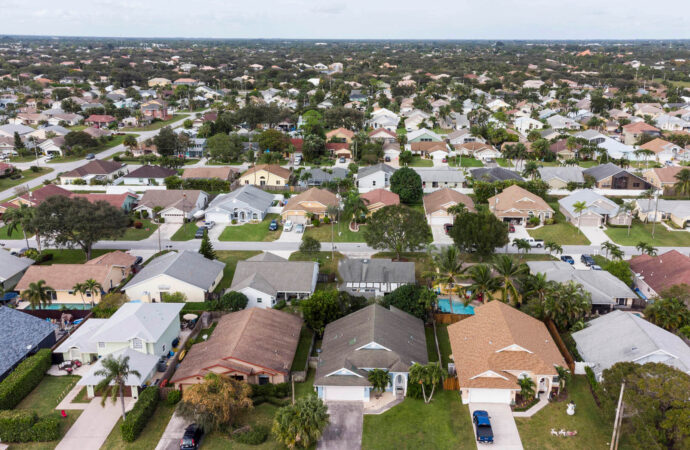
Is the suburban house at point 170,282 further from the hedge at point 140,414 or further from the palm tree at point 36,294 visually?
the hedge at point 140,414

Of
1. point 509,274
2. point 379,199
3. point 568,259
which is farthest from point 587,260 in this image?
point 379,199

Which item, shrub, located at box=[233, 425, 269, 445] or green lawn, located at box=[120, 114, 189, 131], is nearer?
shrub, located at box=[233, 425, 269, 445]

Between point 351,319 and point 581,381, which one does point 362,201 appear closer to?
point 351,319

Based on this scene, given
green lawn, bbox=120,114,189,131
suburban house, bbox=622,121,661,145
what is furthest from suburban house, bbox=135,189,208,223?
suburban house, bbox=622,121,661,145

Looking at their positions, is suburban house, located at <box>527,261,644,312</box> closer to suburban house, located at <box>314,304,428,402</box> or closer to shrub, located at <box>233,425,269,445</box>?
suburban house, located at <box>314,304,428,402</box>

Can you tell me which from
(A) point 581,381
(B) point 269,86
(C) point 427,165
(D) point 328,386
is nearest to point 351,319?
(D) point 328,386

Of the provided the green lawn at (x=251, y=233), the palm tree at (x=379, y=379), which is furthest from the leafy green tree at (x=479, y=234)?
the palm tree at (x=379, y=379)
